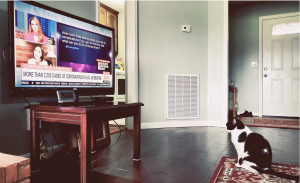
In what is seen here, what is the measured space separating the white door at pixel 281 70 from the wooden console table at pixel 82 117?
3733 mm

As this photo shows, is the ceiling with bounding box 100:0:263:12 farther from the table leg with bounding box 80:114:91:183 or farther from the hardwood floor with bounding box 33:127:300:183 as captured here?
the table leg with bounding box 80:114:91:183

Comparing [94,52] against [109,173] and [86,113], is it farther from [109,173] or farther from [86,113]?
[109,173]

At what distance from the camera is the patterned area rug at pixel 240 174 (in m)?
1.30

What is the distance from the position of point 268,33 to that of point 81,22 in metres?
4.19

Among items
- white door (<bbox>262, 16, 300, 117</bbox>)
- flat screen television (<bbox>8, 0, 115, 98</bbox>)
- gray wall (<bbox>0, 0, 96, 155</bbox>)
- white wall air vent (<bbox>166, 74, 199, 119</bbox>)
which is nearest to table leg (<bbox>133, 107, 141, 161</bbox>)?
flat screen television (<bbox>8, 0, 115, 98</bbox>)

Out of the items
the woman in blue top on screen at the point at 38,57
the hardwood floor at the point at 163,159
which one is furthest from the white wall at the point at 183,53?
the woman in blue top on screen at the point at 38,57

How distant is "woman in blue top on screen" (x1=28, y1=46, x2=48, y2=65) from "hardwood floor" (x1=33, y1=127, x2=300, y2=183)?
77 centimetres

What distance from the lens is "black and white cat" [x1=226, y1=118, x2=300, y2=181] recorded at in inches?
52.9

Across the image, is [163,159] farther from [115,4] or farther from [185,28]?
[115,4]

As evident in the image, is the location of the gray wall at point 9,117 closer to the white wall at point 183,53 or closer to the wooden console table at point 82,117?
the wooden console table at point 82,117

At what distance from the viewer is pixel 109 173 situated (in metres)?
1.46

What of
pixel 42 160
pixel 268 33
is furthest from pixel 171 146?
pixel 268 33

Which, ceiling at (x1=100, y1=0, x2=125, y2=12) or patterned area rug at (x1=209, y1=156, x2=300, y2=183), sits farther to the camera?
ceiling at (x1=100, y1=0, x2=125, y2=12)

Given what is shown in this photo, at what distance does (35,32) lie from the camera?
4.64 ft
